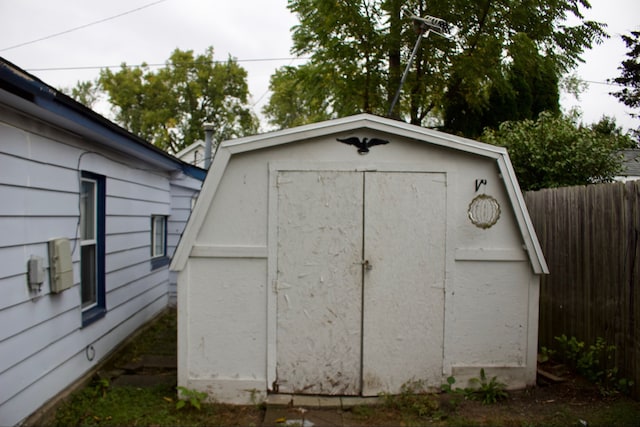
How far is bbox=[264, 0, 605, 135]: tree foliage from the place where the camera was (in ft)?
34.0

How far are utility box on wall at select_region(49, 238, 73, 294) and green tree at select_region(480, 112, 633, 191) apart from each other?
7.47 meters

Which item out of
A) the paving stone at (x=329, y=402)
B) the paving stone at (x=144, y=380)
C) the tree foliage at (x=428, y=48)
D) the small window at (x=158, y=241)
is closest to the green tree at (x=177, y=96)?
the tree foliage at (x=428, y=48)

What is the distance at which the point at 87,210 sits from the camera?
536 centimetres

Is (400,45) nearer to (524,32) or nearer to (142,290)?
(524,32)

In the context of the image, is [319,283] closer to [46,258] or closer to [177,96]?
[46,258]

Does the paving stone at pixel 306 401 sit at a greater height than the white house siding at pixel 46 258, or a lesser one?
lesser

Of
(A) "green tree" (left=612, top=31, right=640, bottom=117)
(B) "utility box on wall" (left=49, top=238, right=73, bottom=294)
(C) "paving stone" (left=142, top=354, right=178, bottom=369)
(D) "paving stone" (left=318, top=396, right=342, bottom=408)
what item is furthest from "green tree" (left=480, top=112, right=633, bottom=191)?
(A) "green tree" (left=612, top=31, right=640, bottom=117)

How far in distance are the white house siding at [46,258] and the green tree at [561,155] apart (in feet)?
22.4

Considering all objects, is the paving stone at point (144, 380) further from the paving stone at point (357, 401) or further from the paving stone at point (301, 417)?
the paving stone at point (357, 401)

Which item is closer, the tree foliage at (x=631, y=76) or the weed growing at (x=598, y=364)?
the weed growing at (x=598, y=364)

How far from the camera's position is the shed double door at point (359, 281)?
448 centimetres

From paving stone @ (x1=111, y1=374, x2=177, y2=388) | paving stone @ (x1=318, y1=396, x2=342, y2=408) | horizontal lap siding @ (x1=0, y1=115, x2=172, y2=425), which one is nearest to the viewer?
horizontal lap siding @ (x1=0, y1=115, x2=172, y2=425)

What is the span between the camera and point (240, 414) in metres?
4.23

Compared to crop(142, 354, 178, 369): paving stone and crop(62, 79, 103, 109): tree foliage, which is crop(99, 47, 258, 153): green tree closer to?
crop(62, 79, 103, 109): tree foliage
